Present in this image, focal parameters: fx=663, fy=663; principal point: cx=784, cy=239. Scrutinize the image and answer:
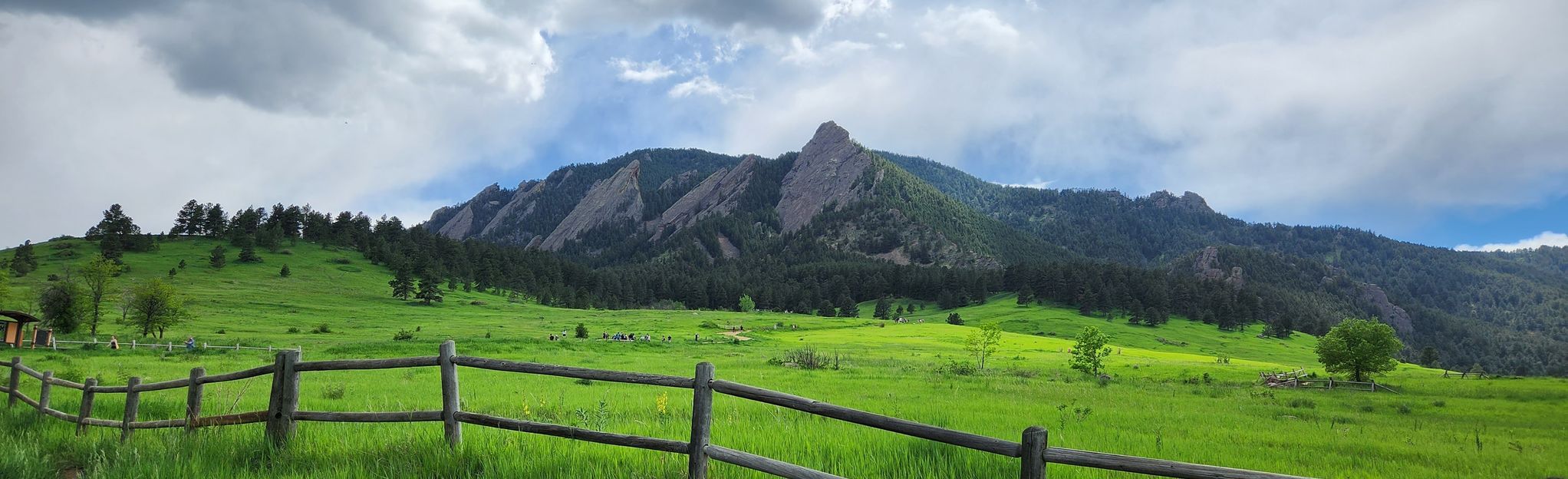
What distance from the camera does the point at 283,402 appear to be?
775cm

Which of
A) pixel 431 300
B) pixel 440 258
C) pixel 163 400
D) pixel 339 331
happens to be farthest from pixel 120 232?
pixel 163 400

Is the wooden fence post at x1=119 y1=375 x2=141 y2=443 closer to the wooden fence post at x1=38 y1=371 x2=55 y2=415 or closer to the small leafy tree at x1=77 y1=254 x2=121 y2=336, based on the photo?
the wooden fence post at x1=38 y1=371 x2=55 y2=415

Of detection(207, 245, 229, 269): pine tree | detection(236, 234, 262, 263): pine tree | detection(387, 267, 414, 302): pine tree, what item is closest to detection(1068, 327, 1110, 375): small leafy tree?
detection(387, 267, 414, 302): pine tree

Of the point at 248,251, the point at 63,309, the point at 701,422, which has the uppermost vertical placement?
the point at 248,251

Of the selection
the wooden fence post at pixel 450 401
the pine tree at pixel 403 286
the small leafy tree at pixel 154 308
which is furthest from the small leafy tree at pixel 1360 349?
the pine tree at pixel 403 286

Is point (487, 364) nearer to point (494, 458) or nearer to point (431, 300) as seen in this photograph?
point (494, 458)

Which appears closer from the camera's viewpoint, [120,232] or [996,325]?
[996,325]

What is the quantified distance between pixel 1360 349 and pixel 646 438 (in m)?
40.7

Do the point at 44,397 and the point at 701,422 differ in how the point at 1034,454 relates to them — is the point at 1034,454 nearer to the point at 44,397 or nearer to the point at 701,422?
the point at 701,422

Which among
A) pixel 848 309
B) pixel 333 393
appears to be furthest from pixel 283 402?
pixel 848 309

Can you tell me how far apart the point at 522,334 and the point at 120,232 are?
105248 millimetres

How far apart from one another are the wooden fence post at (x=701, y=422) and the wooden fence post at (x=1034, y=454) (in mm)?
2671

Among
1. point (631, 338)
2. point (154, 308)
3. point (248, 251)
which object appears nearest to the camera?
point (154, 308)

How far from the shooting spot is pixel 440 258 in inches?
5531
